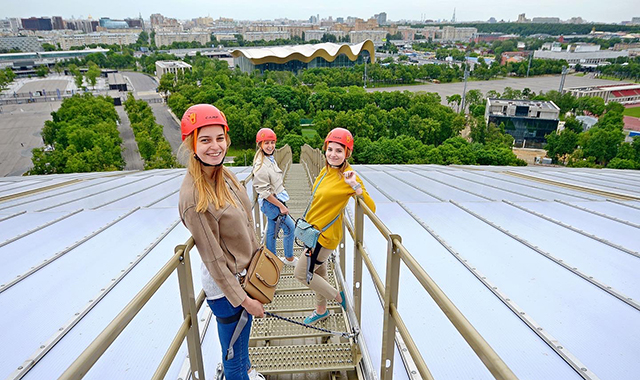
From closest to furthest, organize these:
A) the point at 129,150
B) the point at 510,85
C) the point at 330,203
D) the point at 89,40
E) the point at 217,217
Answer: the point at 217,217
the point at 330,203
the point at 129,150
the point at 510,85
the point at 89,40

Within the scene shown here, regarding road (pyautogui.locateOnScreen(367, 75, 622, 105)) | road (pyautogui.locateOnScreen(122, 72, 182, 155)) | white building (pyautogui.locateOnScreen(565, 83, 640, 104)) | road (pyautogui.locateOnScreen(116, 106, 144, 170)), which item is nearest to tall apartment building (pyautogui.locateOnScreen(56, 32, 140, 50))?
road (pyautogui.locateOnScreen(122, 72, 182, 155))

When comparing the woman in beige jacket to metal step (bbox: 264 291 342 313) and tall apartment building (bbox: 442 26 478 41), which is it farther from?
tall apartment building (bbox: 442 26 478 41)

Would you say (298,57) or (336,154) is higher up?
(298,57)

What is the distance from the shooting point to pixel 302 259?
3.02 m

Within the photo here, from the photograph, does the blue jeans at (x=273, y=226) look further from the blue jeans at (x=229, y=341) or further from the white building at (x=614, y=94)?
the white building at (x=614, y=94)

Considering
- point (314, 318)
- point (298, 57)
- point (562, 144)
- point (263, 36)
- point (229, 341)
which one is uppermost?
point (263, 36)

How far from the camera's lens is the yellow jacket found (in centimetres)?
284

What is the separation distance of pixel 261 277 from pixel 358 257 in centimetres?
94

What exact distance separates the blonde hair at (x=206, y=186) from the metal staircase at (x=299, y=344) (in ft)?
4.02

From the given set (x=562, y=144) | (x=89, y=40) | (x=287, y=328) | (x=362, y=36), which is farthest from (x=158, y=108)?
(x=89, y=40)

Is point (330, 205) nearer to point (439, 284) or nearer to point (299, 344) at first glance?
point (439, 284)

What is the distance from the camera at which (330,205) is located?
9.41 feet

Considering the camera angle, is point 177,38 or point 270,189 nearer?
point 270,189

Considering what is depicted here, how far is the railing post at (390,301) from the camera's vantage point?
185 cm
